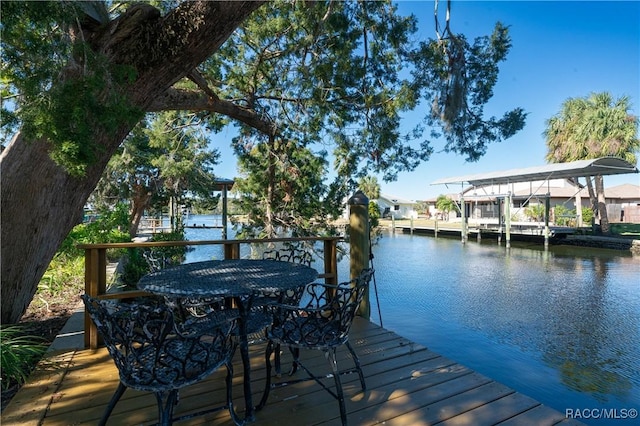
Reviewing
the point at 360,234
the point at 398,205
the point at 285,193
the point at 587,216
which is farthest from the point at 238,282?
the point at 398,205

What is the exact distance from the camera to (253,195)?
7172 mm

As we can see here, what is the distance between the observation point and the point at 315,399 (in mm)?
2045

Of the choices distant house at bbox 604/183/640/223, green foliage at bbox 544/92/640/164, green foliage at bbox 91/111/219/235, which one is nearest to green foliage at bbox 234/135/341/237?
green foliage at bbox 91/111/219/235

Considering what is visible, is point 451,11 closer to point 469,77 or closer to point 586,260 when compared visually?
point 469,77

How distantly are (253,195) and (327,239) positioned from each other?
3.99 metres

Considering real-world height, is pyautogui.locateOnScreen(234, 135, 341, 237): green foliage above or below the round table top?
above

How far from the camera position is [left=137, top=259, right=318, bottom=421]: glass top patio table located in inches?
71.9

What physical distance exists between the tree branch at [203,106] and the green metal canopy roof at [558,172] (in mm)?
11983

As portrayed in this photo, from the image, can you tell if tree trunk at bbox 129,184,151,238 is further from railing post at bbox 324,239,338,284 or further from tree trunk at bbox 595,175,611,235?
tree trunk at bbox 595,175,611,235

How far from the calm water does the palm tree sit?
6516mm

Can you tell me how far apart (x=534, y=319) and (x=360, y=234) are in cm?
443

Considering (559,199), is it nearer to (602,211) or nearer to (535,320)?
(602,211)

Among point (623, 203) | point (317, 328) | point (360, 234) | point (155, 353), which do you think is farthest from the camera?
point (623, 203)

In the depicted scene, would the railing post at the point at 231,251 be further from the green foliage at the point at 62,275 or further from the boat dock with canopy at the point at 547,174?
the boat dock with canopy at the point at 547,174
